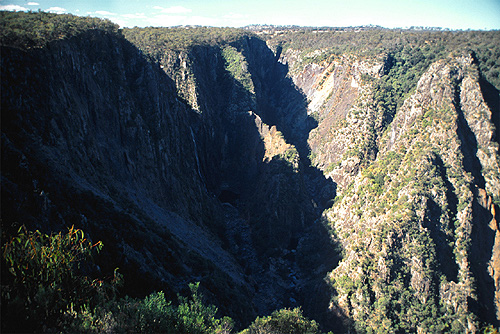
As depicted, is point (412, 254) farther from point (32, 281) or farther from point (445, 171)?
point (32, 281)

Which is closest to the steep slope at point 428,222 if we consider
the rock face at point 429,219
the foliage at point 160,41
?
the rock face at point 429,219

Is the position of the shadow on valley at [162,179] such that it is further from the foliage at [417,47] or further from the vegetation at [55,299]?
the foliage at [417,47]

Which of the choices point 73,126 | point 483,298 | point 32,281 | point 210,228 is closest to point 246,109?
point 210,228

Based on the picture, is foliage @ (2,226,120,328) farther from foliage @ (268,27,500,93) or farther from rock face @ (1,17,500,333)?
foliage @ (268,27,500,93)

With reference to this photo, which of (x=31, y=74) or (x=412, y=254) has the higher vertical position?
(x=31, y=74)

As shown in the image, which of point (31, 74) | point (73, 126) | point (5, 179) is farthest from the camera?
point (73, 126)

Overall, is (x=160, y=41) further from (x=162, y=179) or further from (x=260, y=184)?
(x=162, y=179)
